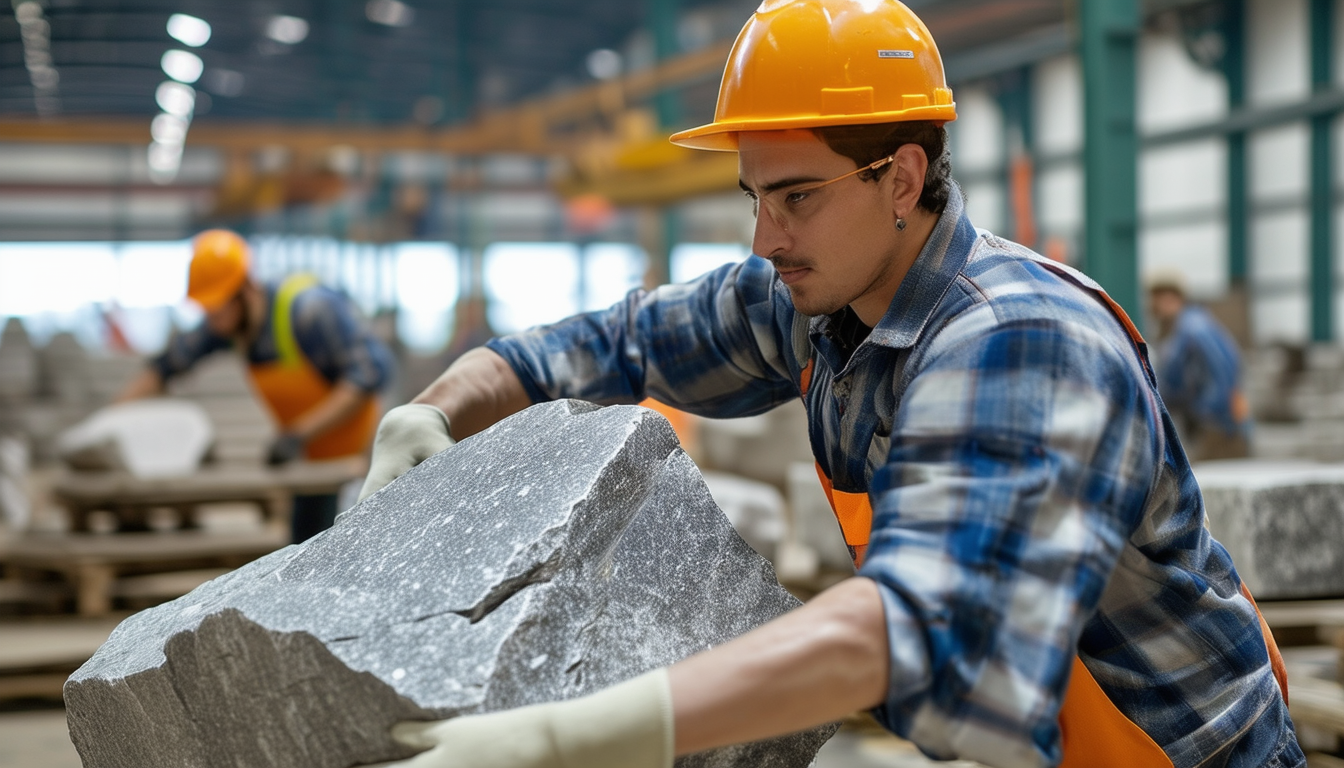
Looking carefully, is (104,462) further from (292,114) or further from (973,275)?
(292,114)

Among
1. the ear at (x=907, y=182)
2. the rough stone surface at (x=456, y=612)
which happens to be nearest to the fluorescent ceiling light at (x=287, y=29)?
the rough stone surface at (x=456, y=612)

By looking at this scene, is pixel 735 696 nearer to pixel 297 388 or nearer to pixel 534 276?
pixel 297 388

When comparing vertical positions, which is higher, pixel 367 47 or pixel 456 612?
pixel 367 47

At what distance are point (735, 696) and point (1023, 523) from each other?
1.10ft

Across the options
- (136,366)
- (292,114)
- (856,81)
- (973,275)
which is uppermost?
(292,114)

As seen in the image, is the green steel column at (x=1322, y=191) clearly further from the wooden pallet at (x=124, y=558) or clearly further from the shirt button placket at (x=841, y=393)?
the shirt button placket at (x=841, y=393)

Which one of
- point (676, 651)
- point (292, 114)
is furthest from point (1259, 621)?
point (292, 114)

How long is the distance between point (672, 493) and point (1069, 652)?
0.64 metres

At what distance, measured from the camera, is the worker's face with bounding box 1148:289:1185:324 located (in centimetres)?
756

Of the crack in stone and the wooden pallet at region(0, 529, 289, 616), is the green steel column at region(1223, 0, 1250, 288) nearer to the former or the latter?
the wooden pallet at region(0, 529, 289, 616)

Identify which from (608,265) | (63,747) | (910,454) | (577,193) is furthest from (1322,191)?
(608,265)

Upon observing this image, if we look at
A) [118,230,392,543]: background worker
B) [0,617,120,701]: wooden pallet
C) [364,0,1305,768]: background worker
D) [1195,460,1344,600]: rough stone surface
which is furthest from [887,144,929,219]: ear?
[0,617,120,701]: wooden pallet

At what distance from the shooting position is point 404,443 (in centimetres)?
202

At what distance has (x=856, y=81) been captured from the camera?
1.54 meters
